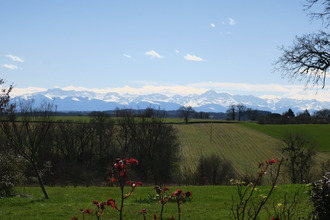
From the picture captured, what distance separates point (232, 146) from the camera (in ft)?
246

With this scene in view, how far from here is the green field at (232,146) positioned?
59.5m

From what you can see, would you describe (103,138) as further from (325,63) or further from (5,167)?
(325,63)

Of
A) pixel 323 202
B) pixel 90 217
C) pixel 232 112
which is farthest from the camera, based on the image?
pixel 232 112

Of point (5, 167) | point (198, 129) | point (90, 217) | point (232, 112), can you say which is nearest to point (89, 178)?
point (5, 167)

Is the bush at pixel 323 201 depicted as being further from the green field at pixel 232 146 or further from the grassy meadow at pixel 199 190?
the green field at pixel 232 146

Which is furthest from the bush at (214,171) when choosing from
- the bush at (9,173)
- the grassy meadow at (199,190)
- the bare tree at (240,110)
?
the bare tree at (240,110)

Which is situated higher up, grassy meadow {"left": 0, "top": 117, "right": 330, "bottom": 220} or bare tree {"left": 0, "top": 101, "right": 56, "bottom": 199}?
bare tree {"left": 0, "top": 101, "right": 56, "bottom": 199}

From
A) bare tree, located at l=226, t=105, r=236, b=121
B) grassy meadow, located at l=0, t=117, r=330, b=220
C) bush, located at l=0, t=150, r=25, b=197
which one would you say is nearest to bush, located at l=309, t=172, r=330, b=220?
grassy meadow, located at l=0, t=117, r=330, b=220

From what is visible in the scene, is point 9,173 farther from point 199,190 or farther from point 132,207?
point 199,190

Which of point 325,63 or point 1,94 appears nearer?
point 325,63

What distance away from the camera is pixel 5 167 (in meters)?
17.8

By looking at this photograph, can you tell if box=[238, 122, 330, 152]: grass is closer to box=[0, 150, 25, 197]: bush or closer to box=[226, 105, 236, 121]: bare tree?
box=[226, 105, 236, 121]: bare tree

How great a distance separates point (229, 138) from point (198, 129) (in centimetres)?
1491

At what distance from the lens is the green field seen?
5949 cm
